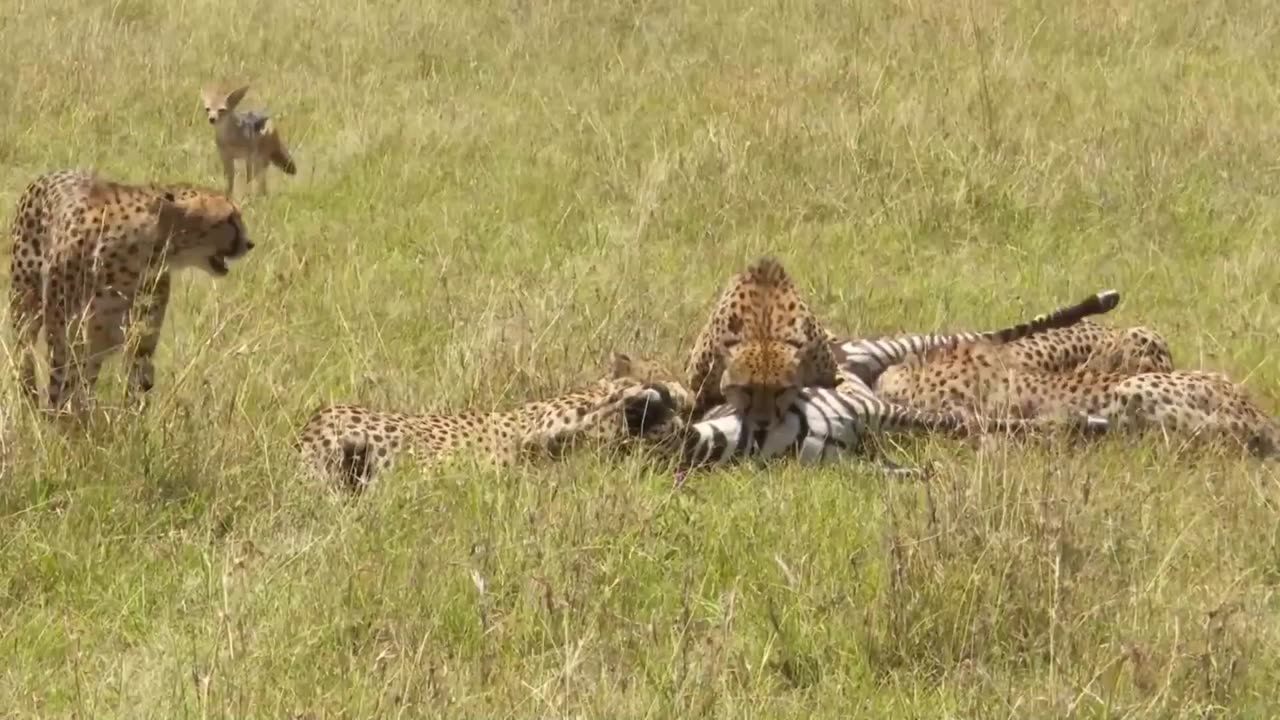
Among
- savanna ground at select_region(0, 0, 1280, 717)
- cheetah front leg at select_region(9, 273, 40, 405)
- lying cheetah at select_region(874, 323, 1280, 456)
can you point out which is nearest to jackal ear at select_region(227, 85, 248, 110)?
savanna ground at select_region(0, 0, 1280, 717)

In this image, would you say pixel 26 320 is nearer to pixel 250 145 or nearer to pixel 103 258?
pixel 103 258

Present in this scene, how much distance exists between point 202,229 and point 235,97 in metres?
4.49

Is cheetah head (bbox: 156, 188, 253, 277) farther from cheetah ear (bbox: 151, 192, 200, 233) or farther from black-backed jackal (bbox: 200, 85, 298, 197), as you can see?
black-backed jackal (bbox: 200, 85, 298, 197)

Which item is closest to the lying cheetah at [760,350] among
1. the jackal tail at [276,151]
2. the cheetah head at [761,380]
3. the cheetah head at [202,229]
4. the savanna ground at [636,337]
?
the cheetah head at [761,380]

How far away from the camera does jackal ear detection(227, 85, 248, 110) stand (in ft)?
32.0

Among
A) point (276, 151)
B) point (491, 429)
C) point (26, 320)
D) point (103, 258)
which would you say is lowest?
point (276, 151)

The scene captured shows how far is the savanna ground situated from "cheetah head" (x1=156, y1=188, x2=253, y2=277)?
0.91 ft

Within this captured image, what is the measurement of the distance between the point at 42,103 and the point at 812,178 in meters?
4.37

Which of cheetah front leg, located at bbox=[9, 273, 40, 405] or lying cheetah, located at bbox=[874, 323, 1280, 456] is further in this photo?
lying cheetah, located at bbox=[874, 323, 1280, 456]

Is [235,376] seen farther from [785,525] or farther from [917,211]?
[917,211]

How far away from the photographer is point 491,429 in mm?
5203

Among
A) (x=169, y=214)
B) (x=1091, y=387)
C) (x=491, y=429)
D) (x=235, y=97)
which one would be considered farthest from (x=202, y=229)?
(x=235, y=97)

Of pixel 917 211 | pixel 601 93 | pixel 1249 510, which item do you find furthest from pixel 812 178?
pixel 1249 510

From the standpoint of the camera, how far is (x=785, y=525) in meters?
4.44
